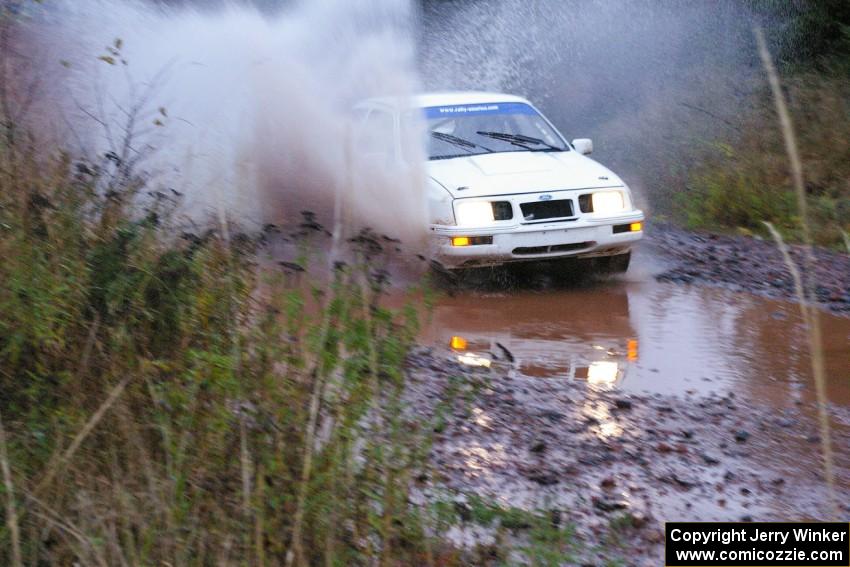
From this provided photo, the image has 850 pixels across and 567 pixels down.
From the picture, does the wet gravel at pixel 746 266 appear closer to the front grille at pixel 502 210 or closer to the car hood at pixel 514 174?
the car hood at pixel 514 174

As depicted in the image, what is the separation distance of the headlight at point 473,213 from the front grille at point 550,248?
354 mm

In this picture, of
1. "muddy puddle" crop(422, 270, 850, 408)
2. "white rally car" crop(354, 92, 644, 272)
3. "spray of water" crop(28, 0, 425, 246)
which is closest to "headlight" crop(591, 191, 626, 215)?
"white rally car" crop(354, 92, 644, 272)

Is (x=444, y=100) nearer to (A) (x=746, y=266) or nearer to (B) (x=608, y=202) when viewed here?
(B) (x=608, y=202)

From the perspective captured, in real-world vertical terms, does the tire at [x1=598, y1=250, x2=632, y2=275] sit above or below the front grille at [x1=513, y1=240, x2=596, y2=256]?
above

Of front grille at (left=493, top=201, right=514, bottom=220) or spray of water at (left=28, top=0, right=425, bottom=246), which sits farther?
spray of water at (left=28, top=0, right=425, bottom=246)

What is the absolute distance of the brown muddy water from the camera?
468 cm

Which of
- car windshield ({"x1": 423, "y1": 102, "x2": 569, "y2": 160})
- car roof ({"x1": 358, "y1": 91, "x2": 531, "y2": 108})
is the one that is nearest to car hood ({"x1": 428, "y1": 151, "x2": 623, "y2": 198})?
car windshield ({"x1": 423, "y1": 102, "x2": 569, "y2": 160})

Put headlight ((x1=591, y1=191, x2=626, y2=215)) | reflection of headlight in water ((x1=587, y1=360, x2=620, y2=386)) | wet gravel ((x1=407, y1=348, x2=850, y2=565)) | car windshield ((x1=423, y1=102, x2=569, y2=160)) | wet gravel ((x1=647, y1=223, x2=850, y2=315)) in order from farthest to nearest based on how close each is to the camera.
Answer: car windshield ((x1=423, y1=102, x2=569, y2=160))
wet gravel ((x1=647, y1=223, x2=850, y2=315))
headlight ((x1=591, y1=191, x2=626, y2=215))
reflection of headlight in water ((x1=587, y1=360, x2=620, y2=386))
wet gravel ((x1=407, y1=348, x2=850, y2=565))

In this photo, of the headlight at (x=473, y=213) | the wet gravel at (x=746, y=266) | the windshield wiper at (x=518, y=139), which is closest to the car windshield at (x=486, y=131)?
the windshield wiper at (x=518, y=139)

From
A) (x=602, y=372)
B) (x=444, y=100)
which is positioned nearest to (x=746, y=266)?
(x=444, y=100)

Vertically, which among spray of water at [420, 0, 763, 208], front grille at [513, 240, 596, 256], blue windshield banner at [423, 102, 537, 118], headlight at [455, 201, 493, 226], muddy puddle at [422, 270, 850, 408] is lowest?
muddy puddle at [422, 270, 850, 408]

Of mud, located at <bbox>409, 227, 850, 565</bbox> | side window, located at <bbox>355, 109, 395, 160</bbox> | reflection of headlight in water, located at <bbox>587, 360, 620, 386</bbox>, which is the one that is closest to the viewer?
mud, located at <bbox>409, 227, 850, 565</bbox>

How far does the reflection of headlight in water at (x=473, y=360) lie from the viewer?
6815 millimetres

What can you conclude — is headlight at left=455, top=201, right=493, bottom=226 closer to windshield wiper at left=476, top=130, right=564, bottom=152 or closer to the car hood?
the car hood
